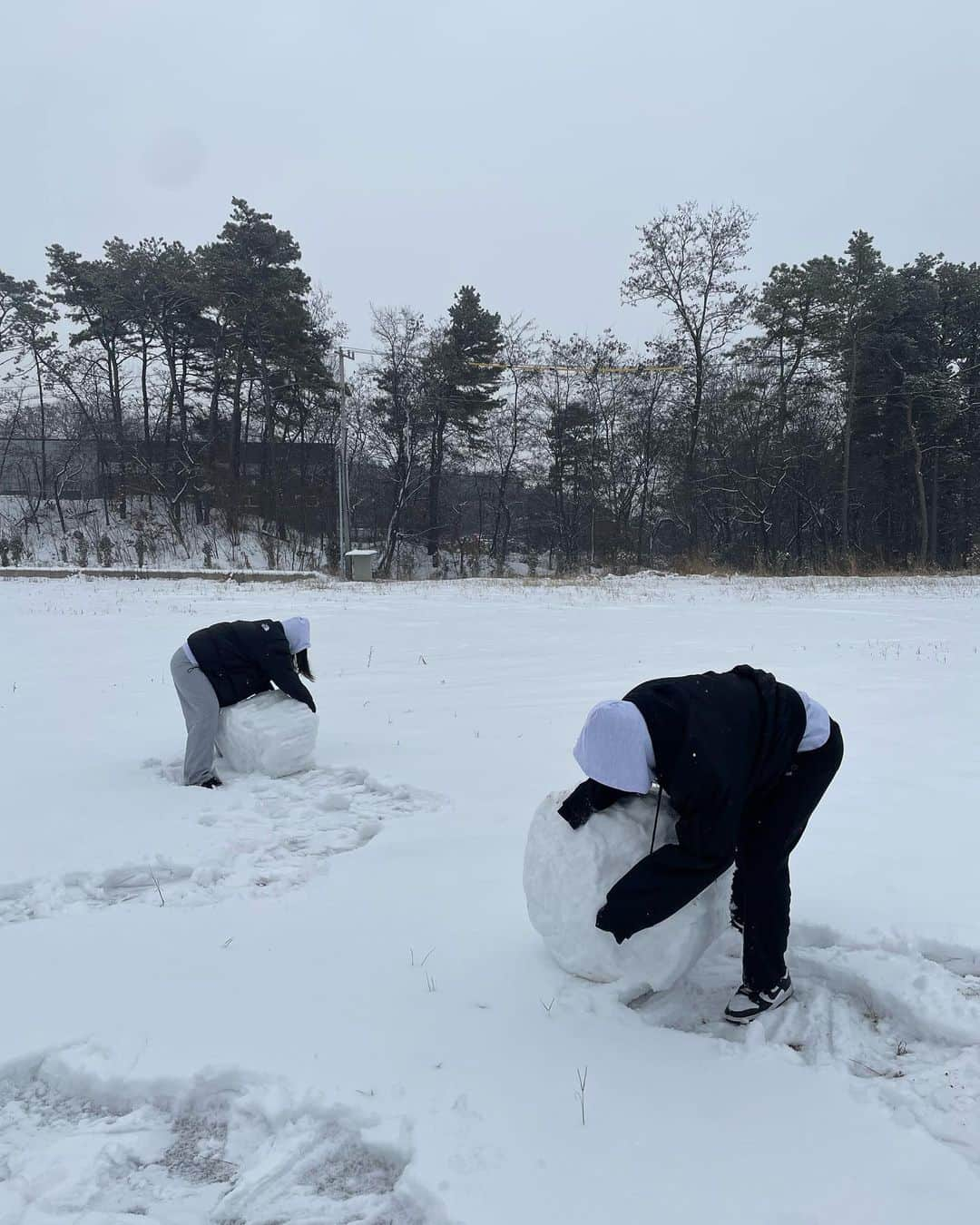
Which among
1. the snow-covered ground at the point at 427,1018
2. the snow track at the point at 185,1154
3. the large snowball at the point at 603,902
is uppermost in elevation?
the large snowball at the point at 603,902

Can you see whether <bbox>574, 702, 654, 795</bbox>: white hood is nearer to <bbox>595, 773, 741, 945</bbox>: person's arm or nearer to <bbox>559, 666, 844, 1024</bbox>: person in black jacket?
<bbox>559, 666, 844, 1024</bbox>: person in black jacket

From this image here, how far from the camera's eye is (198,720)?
568 centimetres

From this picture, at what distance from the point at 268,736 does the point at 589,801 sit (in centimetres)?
328

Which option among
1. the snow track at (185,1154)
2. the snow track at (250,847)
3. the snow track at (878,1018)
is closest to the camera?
the snow track at (185,1154)

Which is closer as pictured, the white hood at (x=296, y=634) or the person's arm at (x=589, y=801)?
the person's arm at (x=589, y=801)

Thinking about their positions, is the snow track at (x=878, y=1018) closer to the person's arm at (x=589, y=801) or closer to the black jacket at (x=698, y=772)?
the black jacket at (x=698, y=772)

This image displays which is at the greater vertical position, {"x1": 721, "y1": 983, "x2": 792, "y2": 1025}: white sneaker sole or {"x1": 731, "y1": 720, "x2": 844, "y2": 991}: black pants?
{"x1": 731, "y1": 720, "x2": 844, "y2": 991}: black pants

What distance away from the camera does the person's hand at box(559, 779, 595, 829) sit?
119 inches

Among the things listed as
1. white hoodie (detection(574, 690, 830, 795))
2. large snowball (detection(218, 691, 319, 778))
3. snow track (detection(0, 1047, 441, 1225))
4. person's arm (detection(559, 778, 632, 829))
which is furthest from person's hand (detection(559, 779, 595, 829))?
large snowball (detection(218, 691, 319, 778))

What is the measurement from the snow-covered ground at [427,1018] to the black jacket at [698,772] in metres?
0.55

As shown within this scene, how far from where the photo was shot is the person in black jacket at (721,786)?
2682 millimetres

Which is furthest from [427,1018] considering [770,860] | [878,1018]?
Result: [878,1018]

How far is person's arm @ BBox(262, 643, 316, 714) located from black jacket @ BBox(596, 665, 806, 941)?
3.51 m

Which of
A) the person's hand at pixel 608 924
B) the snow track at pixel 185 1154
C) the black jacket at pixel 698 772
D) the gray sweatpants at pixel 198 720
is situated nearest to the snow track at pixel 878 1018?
the person's hand at pixel 608 924
